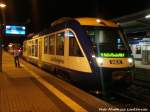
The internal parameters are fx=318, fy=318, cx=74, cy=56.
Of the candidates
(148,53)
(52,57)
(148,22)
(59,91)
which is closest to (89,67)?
(59,91)

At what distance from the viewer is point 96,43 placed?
1195 cm

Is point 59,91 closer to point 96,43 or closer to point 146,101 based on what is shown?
point 96,43

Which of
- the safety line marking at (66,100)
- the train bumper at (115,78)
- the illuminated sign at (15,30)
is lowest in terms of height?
the safety line marking at (66,100)

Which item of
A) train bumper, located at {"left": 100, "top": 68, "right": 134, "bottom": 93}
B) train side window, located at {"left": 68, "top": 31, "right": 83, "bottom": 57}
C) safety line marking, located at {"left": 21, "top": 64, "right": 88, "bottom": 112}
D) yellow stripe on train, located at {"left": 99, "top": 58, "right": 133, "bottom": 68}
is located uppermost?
train side window, located at {"left": 68, "top": 31, "right": 83, "bottom": 57}

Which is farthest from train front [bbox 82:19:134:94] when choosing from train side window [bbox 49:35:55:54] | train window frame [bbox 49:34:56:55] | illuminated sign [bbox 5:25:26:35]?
illuminated sign [bbox 5:25:26:35]

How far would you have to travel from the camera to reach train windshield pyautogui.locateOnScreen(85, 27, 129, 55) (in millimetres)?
11930

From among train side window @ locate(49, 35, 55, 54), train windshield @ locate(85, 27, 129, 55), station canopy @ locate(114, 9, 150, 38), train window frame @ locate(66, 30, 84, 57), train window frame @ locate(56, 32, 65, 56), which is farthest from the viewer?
station canopy @ locate(114, 9, 150, 38)

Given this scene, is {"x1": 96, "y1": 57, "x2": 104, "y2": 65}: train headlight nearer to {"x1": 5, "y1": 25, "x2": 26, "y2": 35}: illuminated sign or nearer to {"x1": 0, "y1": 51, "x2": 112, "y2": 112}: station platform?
{"x1": 0, "y1": 51, "x2": 112, "y2": 112}: station platform

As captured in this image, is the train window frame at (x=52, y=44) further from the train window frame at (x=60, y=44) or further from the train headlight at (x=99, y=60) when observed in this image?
the train headlight at (x=99, y=60)

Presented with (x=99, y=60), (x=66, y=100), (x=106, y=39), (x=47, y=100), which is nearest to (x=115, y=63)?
(x=99, y=60)

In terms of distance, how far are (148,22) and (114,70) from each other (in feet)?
40.6

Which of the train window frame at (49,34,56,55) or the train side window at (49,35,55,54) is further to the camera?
the train side window at (49,35,55,54)

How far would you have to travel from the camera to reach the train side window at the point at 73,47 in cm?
1216

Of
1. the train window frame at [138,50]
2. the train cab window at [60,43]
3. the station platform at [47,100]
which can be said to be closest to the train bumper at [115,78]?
the station platform at [47,100]
